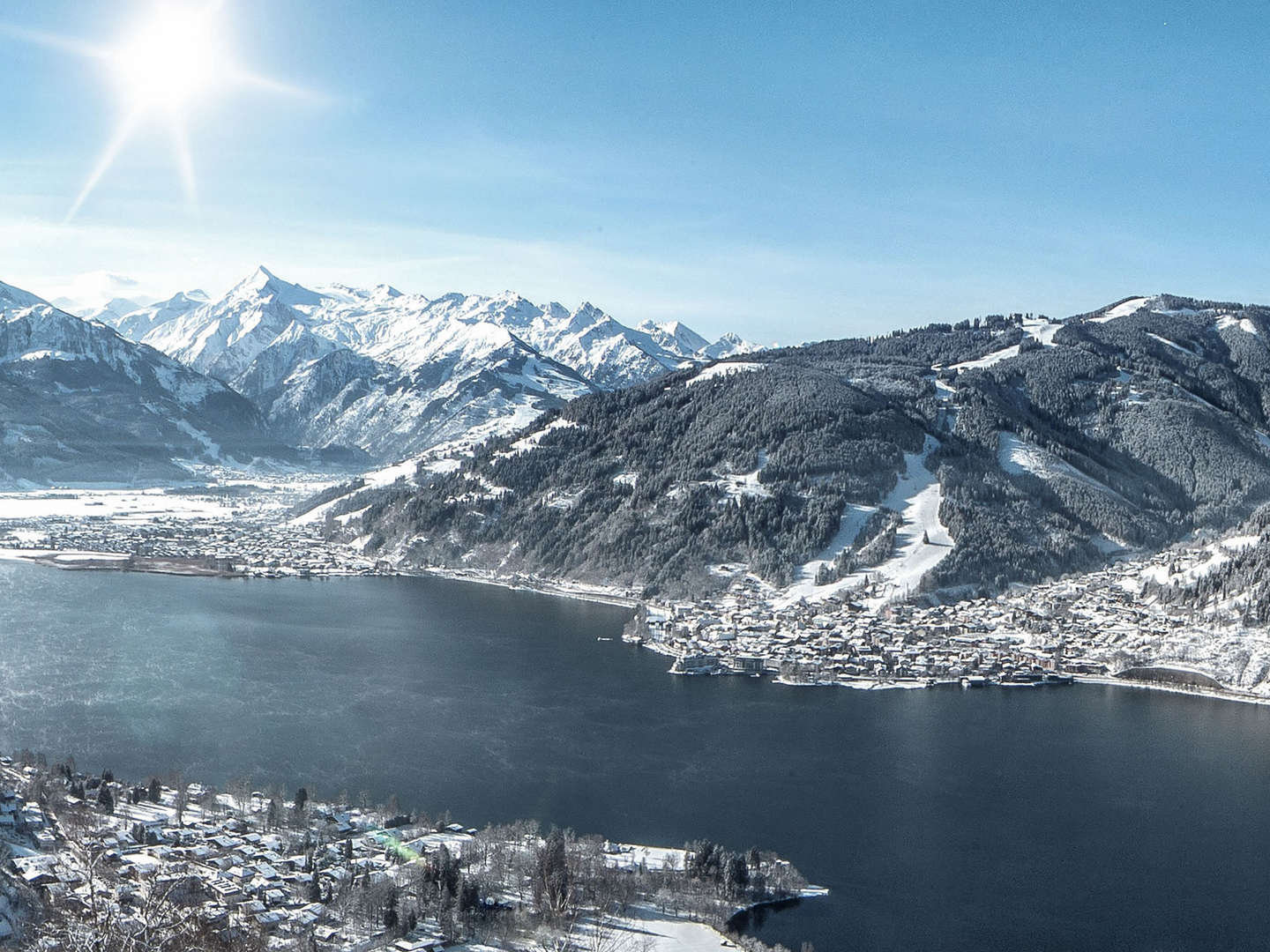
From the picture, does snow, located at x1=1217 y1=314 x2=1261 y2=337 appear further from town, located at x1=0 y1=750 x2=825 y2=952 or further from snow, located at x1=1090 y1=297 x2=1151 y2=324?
town, located at x1=0 y1=750 x2=825 y2=952

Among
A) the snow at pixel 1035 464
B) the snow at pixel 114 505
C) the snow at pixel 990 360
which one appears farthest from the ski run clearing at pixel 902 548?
the snow at pixel 114 505

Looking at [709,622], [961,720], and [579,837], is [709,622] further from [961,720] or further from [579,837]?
[579,837]

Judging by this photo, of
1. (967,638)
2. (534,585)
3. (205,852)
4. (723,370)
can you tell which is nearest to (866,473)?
(534,585)

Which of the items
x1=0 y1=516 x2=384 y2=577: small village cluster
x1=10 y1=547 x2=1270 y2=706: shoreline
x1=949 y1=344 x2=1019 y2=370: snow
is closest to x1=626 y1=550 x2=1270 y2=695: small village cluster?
x1=10 y1=547 x2=1270 y2=706: shoreline

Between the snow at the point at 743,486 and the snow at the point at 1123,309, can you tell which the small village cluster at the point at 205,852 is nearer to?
the snow at the point at 743,486

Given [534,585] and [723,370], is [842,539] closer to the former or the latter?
[534,585]
